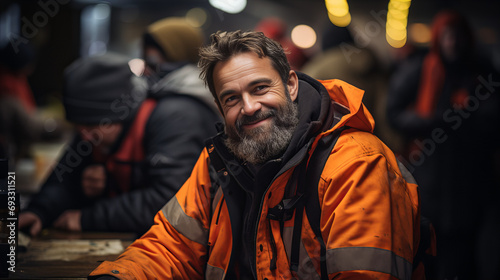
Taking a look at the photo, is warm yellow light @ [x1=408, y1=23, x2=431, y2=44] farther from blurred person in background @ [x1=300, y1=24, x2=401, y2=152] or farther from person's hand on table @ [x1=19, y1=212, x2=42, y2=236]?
person's hand on table @ [x1=19, y1=212, x2=42, y2=236]

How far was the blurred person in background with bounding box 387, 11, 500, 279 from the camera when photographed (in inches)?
138

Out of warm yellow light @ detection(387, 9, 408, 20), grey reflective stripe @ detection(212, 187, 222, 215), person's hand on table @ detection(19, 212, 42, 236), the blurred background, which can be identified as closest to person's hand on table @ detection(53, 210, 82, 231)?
person's hand on table @ detection(19, 212, 42, 236)

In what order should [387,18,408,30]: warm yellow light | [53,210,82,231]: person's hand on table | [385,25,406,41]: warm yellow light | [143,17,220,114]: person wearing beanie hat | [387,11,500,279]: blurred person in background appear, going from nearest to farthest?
[53,210,82,231]: person's hand on table < [143,17,220,114]: person wearing beanie hat < [387,11,500,279]: blurred person in background < [387,18,408,30]: warm yellow light < [385,25,406,41]: warm yellow light

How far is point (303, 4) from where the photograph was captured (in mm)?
9242

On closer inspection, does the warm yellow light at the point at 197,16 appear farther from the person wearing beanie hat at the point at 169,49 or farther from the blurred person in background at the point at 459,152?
the blurred person in background at the point at 459,152

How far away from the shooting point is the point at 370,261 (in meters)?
1.57

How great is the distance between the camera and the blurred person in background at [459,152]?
3512mm

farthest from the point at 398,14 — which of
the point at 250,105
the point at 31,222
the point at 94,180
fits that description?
the point at 31,222

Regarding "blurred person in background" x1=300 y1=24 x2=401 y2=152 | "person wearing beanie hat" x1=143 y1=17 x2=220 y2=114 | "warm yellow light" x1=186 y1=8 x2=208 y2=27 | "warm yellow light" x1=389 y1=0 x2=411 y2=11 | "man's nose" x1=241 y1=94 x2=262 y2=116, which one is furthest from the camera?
"warm yellow light" x1=389 y1=0 x2=411 y2=11

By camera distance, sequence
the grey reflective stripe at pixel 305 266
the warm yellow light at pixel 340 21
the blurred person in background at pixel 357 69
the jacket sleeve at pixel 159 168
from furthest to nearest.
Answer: the warm yellow light at pixel 340 21 < the blurred person in background at pixel 357 69 < the jacket sleeve at pixel 159 168 < the grey reflective stripe at pixel 305 266

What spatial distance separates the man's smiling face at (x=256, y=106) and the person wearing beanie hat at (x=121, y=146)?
95 centimetres

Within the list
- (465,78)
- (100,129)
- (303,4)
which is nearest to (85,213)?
(100,129)

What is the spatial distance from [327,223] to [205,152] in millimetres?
816

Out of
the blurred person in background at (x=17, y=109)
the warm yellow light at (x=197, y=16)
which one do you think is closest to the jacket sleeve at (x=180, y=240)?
the blurred person in background at (x=17, y=109)
